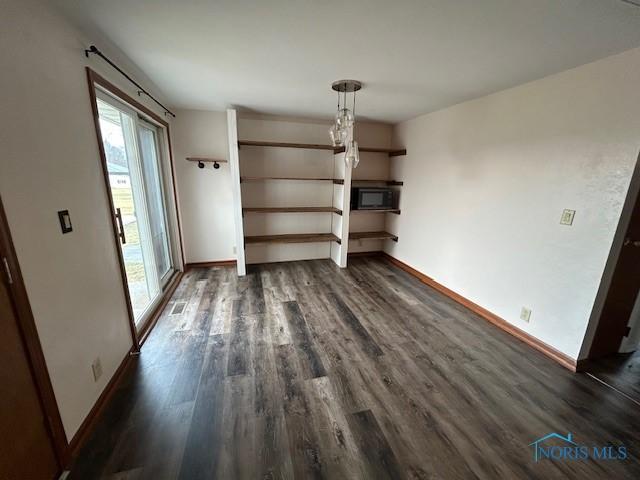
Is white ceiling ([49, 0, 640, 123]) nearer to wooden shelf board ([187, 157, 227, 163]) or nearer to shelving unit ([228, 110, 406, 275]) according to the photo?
wooden shelf board ([187, 157, 227, 163])

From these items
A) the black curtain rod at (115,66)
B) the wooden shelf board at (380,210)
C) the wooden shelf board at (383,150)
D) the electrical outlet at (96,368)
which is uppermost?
the black curtain rod at (115,66)

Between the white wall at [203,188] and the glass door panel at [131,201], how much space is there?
1.09m

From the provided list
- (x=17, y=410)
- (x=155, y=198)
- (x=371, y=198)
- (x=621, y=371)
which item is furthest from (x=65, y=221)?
(x=621, y=371)

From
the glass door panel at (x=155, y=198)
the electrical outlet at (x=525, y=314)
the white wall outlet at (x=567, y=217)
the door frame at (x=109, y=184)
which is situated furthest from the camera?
the glass door panel at (x=155, y=198)

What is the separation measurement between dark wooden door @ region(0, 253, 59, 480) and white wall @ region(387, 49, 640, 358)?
333cm

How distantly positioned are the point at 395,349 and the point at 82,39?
122 inches

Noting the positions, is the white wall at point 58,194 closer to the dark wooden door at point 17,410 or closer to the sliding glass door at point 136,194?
the dark wooden door at point 17,410

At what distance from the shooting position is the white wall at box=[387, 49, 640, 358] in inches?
70.2

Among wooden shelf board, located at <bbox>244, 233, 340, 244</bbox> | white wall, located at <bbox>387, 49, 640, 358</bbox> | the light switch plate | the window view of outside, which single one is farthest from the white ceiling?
wooden shelf board, located at <bbox>244, 233, 340, 244</bbox>

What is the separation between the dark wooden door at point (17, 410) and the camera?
98cm

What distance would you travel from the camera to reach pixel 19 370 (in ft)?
3.47

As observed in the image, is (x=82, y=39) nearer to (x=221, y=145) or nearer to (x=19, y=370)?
(x=19, y=370)

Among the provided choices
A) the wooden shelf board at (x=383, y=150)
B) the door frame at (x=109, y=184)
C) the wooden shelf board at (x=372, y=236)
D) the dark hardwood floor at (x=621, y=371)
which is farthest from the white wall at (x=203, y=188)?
the dark hardwood floor at (x=621, y=371)

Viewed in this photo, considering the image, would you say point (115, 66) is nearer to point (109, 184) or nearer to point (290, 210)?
point (109, 184)
